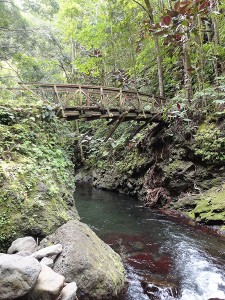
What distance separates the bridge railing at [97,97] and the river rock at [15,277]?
238 inches

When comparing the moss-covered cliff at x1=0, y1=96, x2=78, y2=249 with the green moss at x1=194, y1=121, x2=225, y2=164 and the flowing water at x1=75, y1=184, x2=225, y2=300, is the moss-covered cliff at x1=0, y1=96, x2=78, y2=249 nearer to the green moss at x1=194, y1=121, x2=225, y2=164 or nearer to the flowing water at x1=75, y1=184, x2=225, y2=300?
the flowing water at x1=75, y1=184, x2=225, y2=300

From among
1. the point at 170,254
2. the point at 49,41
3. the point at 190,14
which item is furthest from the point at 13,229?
the point at 49,41

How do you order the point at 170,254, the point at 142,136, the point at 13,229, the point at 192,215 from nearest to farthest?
the point at 13,229 → the point at 170,254 → the point at 192,215 → the point at 142,136

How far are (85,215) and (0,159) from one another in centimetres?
488

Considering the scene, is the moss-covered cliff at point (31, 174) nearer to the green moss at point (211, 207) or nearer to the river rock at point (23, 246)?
the river rock at point (23, 246)

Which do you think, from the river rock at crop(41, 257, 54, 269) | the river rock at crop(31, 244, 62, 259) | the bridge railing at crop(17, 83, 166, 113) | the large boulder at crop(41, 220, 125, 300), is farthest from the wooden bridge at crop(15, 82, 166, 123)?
the river rock at crop(41, 257, 54, 269)

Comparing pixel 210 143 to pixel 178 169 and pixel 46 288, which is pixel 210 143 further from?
pixel 46 288

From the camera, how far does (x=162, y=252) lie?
18.8 feet

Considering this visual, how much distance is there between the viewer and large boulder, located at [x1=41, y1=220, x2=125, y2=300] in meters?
3.39

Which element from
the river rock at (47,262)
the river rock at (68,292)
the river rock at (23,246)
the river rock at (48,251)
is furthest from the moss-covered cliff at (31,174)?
the river rock at (68,292)

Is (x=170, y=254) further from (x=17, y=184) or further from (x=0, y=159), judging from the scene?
(x=0, y=159)

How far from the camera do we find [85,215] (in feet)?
29.9

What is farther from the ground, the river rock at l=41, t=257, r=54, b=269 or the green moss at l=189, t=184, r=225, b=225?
the river rock at l=41, t=257, r=54, b=269

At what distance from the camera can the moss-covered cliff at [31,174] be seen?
419 cm
